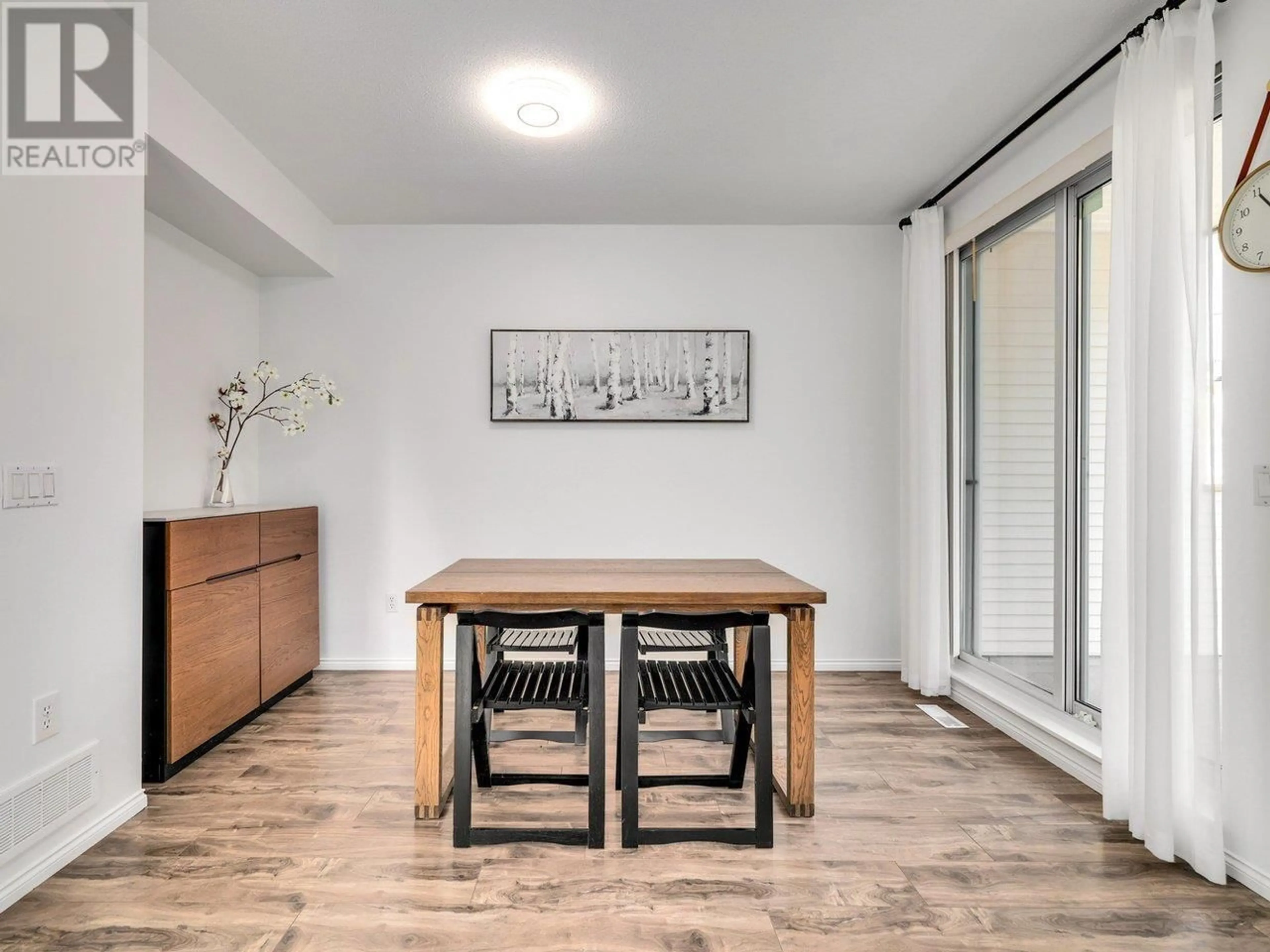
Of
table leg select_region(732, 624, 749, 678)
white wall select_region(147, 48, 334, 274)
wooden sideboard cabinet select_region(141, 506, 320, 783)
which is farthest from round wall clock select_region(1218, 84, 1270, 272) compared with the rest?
wooden sideboard cabinet select_region(141, 506, 320, 783)

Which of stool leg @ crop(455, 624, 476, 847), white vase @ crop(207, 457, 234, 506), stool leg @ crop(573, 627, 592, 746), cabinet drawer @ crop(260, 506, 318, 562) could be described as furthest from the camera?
white vase @ crop(207, 457, 234, 506)

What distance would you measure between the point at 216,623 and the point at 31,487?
1.11 meters

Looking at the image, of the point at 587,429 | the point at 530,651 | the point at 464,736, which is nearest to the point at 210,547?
the point at 530,651

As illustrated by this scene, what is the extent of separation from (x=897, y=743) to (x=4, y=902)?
2898mm

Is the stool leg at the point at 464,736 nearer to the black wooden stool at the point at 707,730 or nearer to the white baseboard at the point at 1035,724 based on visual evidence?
the black wooden stool at the point at 707,730

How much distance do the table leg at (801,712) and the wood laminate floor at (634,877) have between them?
73 millimetres

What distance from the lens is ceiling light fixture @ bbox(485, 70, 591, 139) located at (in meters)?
2.60

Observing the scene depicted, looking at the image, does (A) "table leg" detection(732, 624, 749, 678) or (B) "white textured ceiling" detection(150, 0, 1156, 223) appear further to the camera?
(A) "table leg" detection(732, 624, 749, 678)

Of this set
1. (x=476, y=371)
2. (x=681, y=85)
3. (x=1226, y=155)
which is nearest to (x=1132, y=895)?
(x=1226, y=155)

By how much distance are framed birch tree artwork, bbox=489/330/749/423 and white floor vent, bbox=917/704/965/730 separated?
1.73m

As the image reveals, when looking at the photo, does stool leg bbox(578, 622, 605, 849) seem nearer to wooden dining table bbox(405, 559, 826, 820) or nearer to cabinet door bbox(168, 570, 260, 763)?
wooden dining table bbox(405, 559, 826, 820)

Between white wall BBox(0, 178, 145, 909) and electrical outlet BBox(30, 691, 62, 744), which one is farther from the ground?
white wall BBox(0, 178, 145, 909)

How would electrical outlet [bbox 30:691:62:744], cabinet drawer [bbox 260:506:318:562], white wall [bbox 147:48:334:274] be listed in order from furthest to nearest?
cabinet drawer [bbox 260:506:318:562]
white wall [bbox 147:48:334:274]
electrical outlet [bbox 30:691:62:744]

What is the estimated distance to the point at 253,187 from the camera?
313 centimetres
